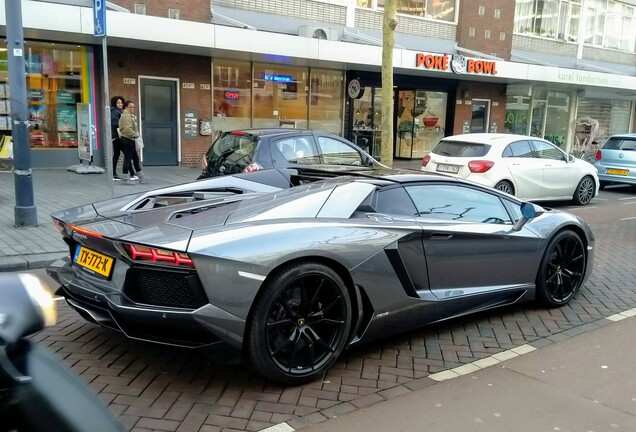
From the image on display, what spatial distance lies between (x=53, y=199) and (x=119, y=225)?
7157 millimetres

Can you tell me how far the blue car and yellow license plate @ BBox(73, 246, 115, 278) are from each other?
14.9 m

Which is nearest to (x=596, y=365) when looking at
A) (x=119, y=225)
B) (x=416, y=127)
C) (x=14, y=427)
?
(x=119, y=225)

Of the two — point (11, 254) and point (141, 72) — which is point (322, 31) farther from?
point (11, 254)

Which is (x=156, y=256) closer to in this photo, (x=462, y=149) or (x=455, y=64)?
(x=462, y=149)

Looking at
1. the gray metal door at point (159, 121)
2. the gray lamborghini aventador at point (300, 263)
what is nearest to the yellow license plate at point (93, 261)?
the gray lamborghini aventador at point (300, 263)

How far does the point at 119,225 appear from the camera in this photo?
381cm

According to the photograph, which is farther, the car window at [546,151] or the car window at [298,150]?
the car window at [546,151]

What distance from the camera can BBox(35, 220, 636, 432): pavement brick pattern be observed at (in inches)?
130

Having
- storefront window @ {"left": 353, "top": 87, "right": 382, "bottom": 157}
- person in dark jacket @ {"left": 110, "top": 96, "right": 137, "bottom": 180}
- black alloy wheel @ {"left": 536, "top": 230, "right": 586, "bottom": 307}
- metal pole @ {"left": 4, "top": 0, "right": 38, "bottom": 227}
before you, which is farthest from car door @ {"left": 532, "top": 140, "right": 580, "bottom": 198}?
metal pole @ {"left": 4, "top": 0, "right": 38, "bottom": 227}

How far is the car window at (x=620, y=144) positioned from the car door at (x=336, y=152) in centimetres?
919

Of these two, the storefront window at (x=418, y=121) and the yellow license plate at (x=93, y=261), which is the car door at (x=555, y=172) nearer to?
the storefront window at (x=418, y=121)

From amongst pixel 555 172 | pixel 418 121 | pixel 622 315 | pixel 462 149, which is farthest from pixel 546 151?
pixel 418 121

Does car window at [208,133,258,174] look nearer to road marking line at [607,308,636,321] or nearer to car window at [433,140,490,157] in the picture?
car window at [433,140,490,157]

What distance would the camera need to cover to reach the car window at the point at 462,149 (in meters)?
11.4
